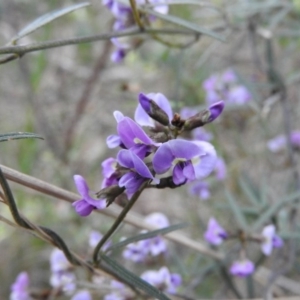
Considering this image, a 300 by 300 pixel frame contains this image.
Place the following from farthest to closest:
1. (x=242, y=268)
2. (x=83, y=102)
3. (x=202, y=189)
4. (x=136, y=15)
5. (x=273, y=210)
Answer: (x=83, y=102)
(x=202, y=189)
(x=273, y=210)
(x=242, y=268)
(x=136, y=15)

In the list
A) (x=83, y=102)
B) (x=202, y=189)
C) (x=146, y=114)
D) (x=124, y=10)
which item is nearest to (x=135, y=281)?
(x=146, y=114)

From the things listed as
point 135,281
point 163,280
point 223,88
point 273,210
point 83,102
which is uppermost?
point 83,102

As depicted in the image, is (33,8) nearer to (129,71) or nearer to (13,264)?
(129,71)

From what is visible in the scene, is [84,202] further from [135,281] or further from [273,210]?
[273,210]

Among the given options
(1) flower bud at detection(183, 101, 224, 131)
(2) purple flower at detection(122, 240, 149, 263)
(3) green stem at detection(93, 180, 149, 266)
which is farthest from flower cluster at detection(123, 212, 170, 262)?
(1) flower bud at detection(183, 101, 224, 131)

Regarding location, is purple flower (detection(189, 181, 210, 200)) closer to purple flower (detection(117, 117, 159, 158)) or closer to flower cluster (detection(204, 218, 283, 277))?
flower cluster (detection(204, 218, 283, 277))

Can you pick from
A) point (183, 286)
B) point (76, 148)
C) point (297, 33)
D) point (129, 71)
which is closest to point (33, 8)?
point (129, 71)

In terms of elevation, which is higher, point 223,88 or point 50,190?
point 223,88
